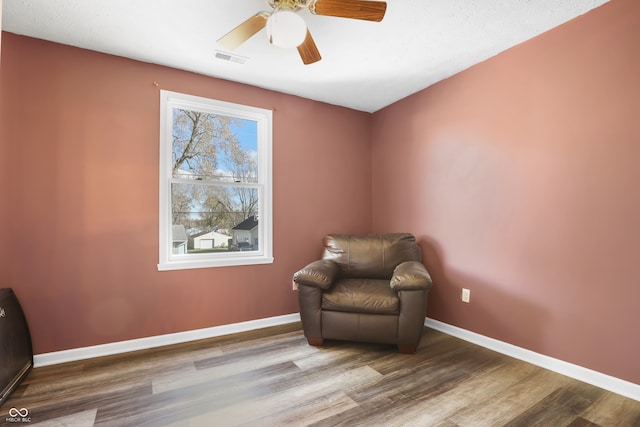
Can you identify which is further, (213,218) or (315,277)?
(213,218)

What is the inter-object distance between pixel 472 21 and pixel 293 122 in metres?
1.86

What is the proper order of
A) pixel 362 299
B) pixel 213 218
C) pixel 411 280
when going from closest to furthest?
pixel 411 280 → pixel 362 299 → pixel 213 218

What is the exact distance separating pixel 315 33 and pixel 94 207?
2.21m

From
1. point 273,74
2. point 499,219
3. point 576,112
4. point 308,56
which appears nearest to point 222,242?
point 273,74

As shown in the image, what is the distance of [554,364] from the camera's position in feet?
7.14

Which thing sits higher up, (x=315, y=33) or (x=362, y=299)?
(x=315, y=33)

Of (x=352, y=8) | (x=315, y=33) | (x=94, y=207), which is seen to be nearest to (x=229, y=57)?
(x=315, y=33)

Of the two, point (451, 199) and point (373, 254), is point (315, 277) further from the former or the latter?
point (451, 199)

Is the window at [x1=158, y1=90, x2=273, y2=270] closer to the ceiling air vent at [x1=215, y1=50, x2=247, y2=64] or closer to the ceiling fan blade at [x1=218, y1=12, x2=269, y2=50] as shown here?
the ceiling air vent at [x1=215, y1=50, x2=247, y2=64]

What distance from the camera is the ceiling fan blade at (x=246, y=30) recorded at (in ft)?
5.76

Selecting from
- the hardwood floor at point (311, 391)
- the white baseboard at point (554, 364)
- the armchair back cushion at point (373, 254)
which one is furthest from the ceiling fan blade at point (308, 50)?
the white baseboard at point (554, 364)

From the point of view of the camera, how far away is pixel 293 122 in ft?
10.9

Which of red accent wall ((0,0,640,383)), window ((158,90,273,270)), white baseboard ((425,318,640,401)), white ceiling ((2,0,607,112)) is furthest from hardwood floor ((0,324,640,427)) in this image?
white ceiling ((2,0,607,112))

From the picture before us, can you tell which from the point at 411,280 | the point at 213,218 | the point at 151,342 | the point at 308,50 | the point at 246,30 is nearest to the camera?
the point at 246,30
